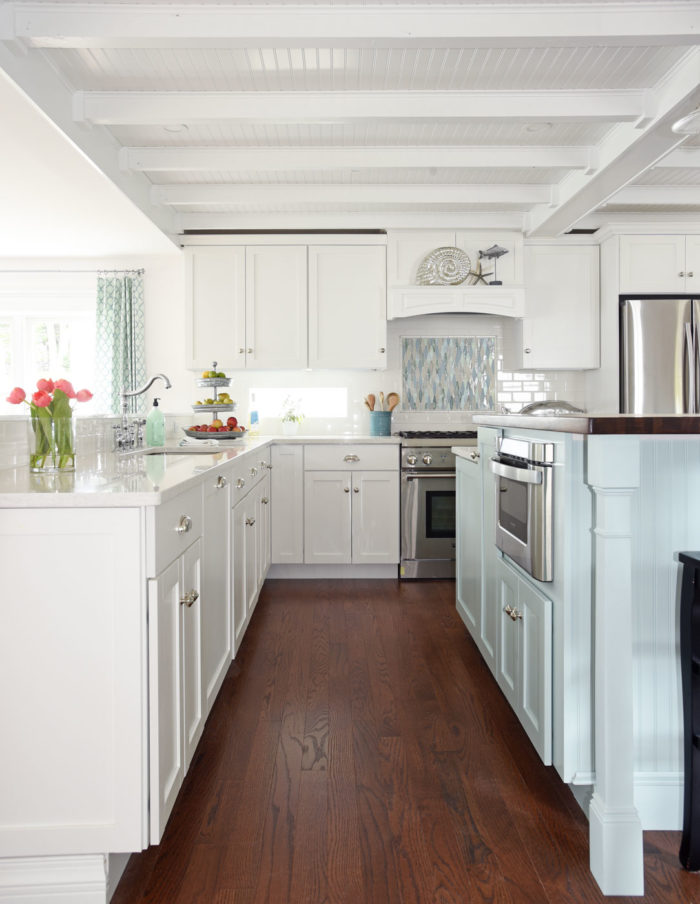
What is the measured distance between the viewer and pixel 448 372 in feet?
16.0

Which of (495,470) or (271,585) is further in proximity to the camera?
(271,585)

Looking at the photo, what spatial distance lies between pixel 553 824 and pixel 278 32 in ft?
8.83

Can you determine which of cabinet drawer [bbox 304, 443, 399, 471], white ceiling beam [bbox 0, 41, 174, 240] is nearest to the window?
white ceiling beam [bbox 0, 41, 174, 240]

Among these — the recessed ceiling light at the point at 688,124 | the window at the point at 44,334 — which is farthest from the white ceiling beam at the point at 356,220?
the recessed ceiling light at the point at 688,124

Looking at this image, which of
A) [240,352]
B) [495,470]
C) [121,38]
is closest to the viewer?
[495,470]

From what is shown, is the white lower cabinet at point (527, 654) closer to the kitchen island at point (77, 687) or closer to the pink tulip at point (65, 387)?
the kitchen island at point (77, 687)

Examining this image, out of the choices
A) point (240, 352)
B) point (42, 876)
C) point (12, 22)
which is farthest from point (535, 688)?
point (240, 352)

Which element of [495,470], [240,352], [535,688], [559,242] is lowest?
[535,688]

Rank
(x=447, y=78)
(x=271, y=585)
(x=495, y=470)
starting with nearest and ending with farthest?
(x=495, y=470)
(x=447, y=78)
(x=271, y=585)

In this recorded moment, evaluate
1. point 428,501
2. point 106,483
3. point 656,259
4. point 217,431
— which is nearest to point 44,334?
point 217,431

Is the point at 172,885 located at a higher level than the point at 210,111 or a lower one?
lower

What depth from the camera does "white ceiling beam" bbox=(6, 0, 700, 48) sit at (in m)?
2.21

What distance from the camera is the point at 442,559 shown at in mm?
4168

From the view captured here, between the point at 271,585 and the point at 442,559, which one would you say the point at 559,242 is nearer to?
the point at 442,559
